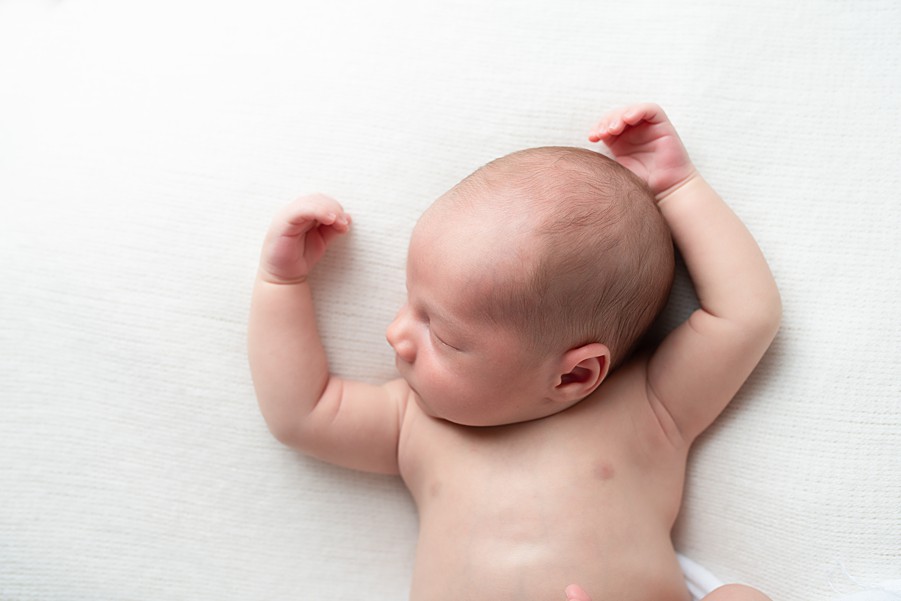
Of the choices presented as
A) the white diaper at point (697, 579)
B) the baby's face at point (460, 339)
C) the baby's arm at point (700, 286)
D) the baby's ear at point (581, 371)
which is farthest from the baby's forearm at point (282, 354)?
the white diaper at point (697, 579)

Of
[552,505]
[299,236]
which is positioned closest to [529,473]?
[552,505]

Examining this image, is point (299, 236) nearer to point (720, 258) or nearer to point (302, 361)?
point (302, 361)

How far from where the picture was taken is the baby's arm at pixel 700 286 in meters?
1.19

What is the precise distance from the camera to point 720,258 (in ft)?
3.95

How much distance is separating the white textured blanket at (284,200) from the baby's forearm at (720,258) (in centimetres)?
7

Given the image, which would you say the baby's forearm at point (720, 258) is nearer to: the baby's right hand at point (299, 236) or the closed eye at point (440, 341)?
the closed eye at point (440, 341)

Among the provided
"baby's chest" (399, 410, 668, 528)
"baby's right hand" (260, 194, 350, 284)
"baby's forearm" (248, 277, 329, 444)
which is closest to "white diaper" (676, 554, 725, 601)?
"baby's chest" (399, 410, 668, 528)

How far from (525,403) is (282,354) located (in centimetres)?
38

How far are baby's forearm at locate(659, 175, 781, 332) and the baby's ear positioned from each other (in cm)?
21

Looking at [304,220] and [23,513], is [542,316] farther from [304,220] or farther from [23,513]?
[23,513]

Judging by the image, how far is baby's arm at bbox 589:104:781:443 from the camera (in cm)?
119

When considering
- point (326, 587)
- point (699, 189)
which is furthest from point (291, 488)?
point (699, 189)

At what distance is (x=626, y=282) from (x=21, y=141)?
992mm

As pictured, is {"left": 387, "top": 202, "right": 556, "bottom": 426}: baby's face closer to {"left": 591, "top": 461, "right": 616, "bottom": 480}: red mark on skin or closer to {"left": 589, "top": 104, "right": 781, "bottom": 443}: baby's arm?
{"left": 591, "top": 461, "right": 616, "bottom": 480}: red mark on skin
